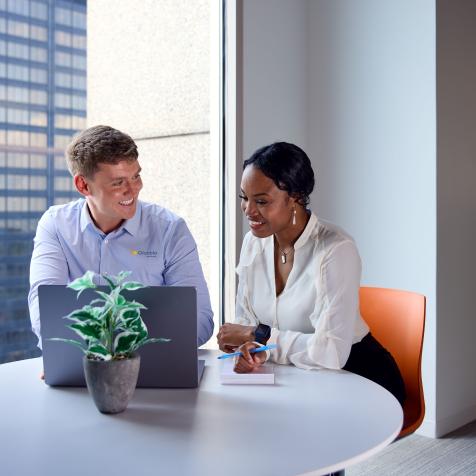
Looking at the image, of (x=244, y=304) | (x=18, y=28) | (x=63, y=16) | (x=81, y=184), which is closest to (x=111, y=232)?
(x=81, y=184)

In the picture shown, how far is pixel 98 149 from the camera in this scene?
1.99 m

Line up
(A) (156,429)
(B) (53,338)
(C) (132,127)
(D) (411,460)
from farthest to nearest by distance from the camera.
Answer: (C) (132,127) → (D) (411,460) → (B) (53,338) → (A) (156,429)

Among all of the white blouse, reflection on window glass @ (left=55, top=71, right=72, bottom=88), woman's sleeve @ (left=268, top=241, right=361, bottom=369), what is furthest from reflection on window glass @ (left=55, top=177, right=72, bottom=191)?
woman's sleeve @ (left=268, top=241, right=361, bottom=369)

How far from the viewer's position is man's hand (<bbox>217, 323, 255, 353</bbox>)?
5.70ft

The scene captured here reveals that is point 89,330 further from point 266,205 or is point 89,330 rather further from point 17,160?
point 17,160

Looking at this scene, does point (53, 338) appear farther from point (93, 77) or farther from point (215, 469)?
point (93, 77)

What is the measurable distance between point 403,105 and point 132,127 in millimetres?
1526

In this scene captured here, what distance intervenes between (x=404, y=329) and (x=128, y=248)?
0.96 meters

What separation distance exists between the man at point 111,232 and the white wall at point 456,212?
1.55 m

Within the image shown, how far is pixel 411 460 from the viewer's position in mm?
2828

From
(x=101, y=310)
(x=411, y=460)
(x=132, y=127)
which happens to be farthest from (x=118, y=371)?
(x=132, y=127)

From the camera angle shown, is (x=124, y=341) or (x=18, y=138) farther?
(x=18, y=138)

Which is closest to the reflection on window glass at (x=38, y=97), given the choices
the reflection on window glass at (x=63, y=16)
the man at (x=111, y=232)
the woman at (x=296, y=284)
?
the reflection on window glass at (x=63, y=16)

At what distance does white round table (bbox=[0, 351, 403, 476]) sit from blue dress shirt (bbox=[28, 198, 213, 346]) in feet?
1.92
